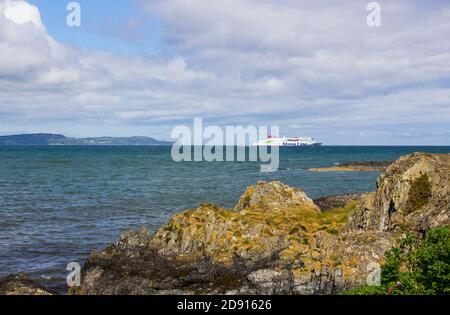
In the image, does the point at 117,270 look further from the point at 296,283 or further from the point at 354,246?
the point at 354,246

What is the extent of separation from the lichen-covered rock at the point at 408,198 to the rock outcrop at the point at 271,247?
6cm

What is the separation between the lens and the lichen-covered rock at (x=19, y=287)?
23.0 metres

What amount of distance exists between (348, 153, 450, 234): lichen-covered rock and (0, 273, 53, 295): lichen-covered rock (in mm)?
18157

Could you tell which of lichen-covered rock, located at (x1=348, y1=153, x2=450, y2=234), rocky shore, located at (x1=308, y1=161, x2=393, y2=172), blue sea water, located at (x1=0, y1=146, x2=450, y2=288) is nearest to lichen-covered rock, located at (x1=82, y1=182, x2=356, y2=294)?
lichen-covered rock, located at (x1=348, y1=153, x2=450, y2=234)

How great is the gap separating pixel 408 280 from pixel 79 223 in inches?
1445

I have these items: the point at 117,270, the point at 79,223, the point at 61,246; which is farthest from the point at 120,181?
the point at 117,270

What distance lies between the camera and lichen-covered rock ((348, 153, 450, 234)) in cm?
2391

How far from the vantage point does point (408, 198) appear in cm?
2627

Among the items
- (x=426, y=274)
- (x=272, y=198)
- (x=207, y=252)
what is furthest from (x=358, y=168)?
(x=426, y=274)

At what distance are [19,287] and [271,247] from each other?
44.6ft

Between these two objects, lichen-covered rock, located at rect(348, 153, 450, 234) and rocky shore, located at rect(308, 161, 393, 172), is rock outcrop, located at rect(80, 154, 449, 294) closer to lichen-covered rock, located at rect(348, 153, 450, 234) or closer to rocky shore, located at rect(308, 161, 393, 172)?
lichen-covered rock, located at rect(348, 153, 450, 234)

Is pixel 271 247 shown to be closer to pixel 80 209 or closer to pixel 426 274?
pixel 426 274

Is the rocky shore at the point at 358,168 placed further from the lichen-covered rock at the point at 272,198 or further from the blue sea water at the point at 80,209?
the lichen-covered rock at the point at 272,198

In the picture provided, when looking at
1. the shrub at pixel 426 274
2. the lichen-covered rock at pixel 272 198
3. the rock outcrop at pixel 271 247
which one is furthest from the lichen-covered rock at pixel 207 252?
the shrub at pixel 426 274
